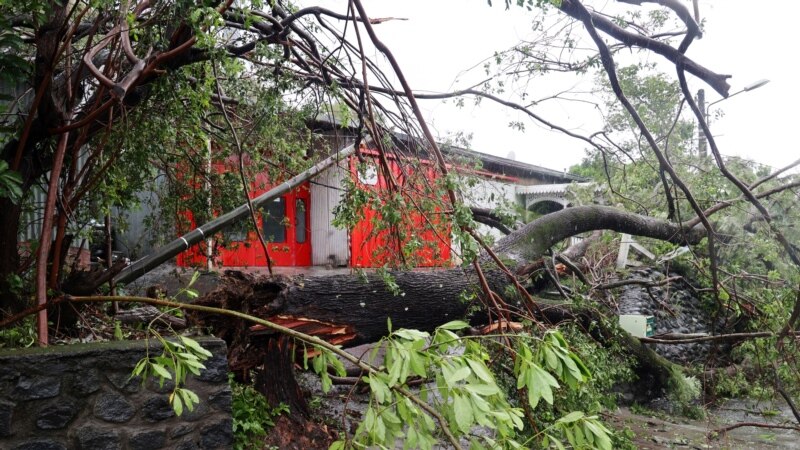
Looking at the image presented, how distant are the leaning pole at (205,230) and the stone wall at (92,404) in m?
1.46

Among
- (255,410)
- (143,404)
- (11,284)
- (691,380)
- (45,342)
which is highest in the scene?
(11,284)

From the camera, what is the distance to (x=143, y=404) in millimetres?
3555

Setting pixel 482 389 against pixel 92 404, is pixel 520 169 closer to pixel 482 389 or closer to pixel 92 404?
pixel 92 404

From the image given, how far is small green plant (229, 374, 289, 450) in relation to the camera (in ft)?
14.9

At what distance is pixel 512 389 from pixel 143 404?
9.94 feet

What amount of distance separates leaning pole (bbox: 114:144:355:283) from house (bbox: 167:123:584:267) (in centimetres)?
14

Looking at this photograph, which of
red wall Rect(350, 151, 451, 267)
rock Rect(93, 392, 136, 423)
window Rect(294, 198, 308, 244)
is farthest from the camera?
window Rect(294, 198, 308, 244)

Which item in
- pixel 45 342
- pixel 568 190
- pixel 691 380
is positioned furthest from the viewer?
pixel 568 190

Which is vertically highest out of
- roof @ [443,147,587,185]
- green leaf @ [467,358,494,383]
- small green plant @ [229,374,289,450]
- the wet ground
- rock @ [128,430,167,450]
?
roof @ [443,147,587,185]

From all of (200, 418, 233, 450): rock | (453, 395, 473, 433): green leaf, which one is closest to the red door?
(200, 418, 233, 450): rock

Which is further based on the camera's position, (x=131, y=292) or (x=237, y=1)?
(x=131, y=292)

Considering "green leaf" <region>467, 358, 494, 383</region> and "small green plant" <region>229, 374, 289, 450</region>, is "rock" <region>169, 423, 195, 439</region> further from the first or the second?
"green leaf" <region>467, 358, 494, 383</region>

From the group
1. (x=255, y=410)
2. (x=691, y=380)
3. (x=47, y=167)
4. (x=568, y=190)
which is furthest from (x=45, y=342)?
(x=568, y=190)

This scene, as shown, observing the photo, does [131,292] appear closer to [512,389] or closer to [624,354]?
[512,389]
